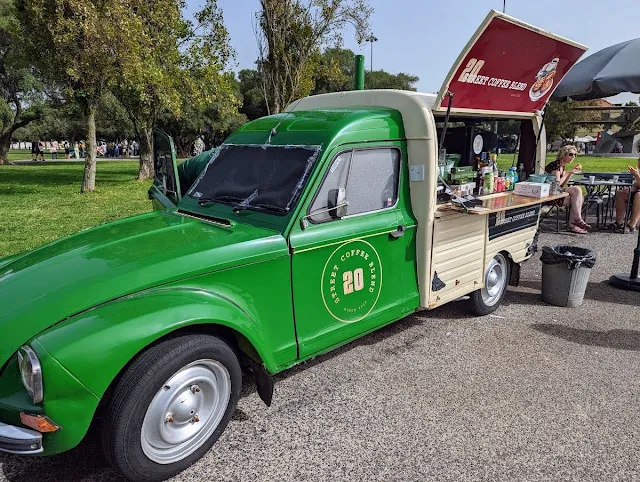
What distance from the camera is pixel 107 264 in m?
2.84

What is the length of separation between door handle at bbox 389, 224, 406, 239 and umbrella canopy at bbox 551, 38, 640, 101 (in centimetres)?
653

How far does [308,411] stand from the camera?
11.0ft

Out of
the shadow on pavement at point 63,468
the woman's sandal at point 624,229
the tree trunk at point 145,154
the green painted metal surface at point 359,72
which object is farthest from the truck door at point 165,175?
the tree trunk at point 145,154

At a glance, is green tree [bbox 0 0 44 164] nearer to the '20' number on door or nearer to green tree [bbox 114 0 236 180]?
green tree [bbox 114 0 236 180]

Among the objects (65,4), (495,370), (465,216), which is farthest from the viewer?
(65,4)

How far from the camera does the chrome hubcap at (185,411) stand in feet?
8.56

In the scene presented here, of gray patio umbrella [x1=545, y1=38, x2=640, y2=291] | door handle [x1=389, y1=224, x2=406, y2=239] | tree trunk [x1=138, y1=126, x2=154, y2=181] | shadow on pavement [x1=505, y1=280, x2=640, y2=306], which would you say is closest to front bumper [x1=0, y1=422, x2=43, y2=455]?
door handle [x1=389, y1=224, x2=406, y2=239]

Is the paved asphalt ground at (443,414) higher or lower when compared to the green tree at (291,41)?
lower

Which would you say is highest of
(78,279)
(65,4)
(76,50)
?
(65,4)

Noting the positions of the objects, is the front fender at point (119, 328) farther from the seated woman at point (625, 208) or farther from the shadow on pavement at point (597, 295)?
the seated woman at point (625, 208)

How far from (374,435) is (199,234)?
5.82 ft

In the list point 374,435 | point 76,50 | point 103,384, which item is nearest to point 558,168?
point 374,435

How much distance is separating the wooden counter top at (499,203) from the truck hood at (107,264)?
5.90ft

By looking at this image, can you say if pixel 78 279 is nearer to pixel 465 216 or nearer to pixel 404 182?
pixel 404 182
